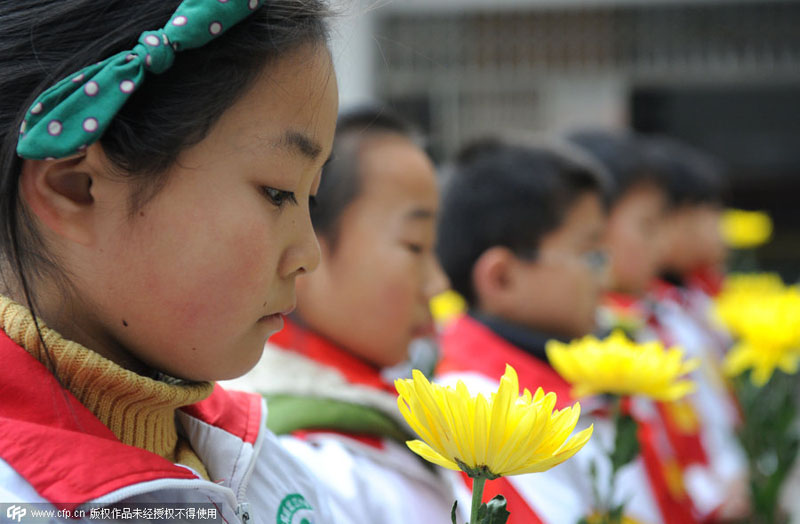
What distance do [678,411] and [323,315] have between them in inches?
59.0

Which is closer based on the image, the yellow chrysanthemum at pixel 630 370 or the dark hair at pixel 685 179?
the yellow chrysanthemum at pixel 630 370

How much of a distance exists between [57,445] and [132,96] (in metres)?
0.26

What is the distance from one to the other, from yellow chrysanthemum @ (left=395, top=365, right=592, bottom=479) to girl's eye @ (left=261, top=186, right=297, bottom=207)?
0.61ft

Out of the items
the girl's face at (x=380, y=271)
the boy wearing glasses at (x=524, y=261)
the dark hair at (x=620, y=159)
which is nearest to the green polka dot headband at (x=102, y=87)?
Result: the girl's face at (x=380, y=271)

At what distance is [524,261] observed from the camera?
5.52 ft

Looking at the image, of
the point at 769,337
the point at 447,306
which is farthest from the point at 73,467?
the point at 447,306

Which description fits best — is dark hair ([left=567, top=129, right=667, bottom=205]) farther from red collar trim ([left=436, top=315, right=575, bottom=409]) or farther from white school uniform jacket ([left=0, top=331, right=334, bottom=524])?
white school uniform jacket ([left=0, top=331, right=334, bottom=524])

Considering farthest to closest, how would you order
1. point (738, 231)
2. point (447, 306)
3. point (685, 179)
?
point (738, 231)
point (685, 179)
point (447, 306)

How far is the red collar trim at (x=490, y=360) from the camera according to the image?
154 centimetres

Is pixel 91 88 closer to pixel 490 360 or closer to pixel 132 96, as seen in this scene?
pixel 132 96

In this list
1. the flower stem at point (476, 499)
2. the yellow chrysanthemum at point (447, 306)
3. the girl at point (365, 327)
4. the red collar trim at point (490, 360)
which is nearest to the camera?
the flower stem at point (476, 499)

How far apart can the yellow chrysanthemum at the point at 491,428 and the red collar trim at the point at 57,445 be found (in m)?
0.20

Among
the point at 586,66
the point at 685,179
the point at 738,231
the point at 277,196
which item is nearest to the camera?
the point at 277,196

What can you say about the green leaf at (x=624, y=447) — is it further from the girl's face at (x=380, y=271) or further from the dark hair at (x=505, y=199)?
the dark hair at (x=505, y=199)
